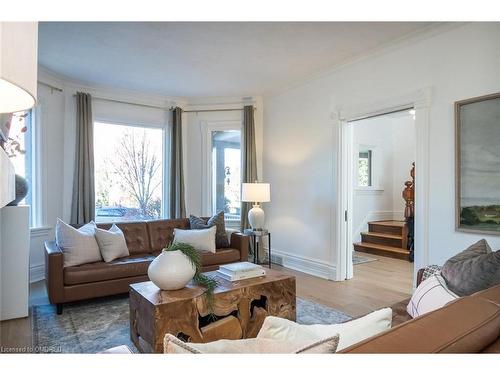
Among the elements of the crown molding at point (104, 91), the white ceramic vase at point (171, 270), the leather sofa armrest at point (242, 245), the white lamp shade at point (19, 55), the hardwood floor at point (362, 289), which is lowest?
the hardwood floor at point (362, 289)

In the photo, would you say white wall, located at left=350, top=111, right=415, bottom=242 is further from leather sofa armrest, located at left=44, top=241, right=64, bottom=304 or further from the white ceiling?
leather sofa armrest, located at left=44, top=241, right=64, bottom=304

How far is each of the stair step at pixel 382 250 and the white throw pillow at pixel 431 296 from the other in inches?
155

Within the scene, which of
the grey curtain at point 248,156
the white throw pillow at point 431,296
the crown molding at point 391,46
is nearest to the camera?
the white throw pillow at point 431,296

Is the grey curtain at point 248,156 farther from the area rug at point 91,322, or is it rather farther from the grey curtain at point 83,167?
the grey curtain at point 83,167

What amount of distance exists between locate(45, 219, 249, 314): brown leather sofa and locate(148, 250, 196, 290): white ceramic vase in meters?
1.30

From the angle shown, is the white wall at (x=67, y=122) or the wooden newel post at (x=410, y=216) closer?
the white wall at (x=67, y=122)

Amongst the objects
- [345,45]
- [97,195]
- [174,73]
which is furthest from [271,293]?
[97,195]

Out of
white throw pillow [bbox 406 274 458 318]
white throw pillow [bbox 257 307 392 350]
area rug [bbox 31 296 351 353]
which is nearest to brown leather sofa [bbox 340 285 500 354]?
white throw pillow [bbox 257 307 392 350]

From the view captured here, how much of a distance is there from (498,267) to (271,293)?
154 cm

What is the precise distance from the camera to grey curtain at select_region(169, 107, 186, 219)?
18.0ft

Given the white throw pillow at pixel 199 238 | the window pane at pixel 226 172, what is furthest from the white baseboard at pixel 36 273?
the window pane at pixel 226 172

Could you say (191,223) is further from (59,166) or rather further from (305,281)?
(59,166)

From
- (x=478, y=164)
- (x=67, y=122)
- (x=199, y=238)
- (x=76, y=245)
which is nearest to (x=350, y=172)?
(x=478, y=164)

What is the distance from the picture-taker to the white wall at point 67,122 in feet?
14.3
